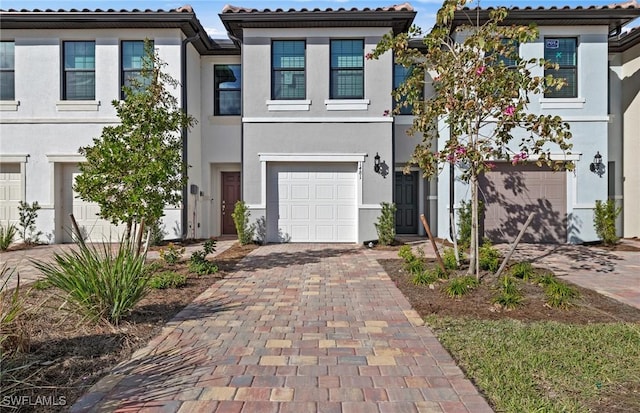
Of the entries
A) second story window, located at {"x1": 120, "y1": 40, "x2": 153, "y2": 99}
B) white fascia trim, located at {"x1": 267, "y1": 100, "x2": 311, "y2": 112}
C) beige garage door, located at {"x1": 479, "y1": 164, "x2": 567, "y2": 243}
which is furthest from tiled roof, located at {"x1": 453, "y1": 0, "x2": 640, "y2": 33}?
second story window, located at {"x1": 120, "y1": 40, "x2": 153, "y2": 99}

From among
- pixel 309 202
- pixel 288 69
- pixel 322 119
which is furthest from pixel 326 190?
pixel 288 69

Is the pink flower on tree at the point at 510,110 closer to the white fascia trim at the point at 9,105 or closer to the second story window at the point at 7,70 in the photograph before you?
the white fascia trim at the point at 9,105

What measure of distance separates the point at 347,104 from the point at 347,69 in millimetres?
997

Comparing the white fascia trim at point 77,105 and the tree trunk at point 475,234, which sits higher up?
the white fascia trim at point 77,105

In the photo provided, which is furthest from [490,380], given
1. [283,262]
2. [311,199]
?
[311,199]

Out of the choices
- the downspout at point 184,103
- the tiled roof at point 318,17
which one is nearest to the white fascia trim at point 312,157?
the downspout at point 184,103

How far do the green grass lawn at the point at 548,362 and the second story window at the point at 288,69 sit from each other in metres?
8.52

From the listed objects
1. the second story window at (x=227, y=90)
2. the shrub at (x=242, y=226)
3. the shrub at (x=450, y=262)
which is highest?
the second story window at (x=227, y=90)

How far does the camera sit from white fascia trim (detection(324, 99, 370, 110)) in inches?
455

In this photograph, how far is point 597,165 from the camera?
447 inches

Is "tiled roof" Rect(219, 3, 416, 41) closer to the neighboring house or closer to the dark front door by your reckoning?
the neighboring house

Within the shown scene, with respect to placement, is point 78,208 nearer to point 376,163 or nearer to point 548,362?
point 376,163

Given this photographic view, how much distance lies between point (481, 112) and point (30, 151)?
1177 centimetres

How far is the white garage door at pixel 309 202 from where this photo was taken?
39.0 feet
